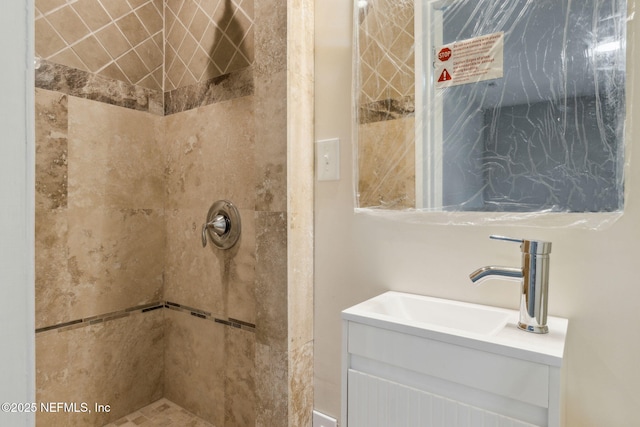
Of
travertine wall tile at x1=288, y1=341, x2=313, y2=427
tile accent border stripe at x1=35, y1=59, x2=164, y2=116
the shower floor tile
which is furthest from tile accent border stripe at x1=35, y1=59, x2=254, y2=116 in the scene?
the shower floor tile

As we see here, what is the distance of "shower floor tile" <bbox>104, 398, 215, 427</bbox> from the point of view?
1.42 metres

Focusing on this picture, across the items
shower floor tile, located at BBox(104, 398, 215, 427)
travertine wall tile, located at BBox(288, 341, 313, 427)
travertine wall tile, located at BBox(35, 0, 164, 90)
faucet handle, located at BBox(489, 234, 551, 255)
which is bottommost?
shower floor tile, located at BBox(104, 398, 215, 427)

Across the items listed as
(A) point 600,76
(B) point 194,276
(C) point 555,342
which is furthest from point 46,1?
(C) point 555,342

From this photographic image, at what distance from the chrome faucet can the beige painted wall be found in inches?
3.8

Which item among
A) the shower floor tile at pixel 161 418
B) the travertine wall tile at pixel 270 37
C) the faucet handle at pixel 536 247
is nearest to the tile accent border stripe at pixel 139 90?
the travertine wall tile at pixel 270 37

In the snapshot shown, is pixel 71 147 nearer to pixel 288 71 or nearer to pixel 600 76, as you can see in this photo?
pixel 288 71

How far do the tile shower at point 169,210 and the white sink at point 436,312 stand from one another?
29 cm

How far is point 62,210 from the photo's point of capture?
4.18 feet

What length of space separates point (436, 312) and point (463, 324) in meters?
0.07

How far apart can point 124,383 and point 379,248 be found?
1.22 meters

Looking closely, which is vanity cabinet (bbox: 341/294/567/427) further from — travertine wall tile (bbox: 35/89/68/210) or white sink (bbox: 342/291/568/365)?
travertine wall tile (bbox: 35/89/68/210)

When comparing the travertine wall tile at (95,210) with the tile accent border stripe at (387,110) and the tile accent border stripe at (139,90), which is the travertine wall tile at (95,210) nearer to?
the tile accent border stripe at (139,90)

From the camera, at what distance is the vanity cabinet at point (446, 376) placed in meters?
0.62

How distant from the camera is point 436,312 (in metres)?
0.89
